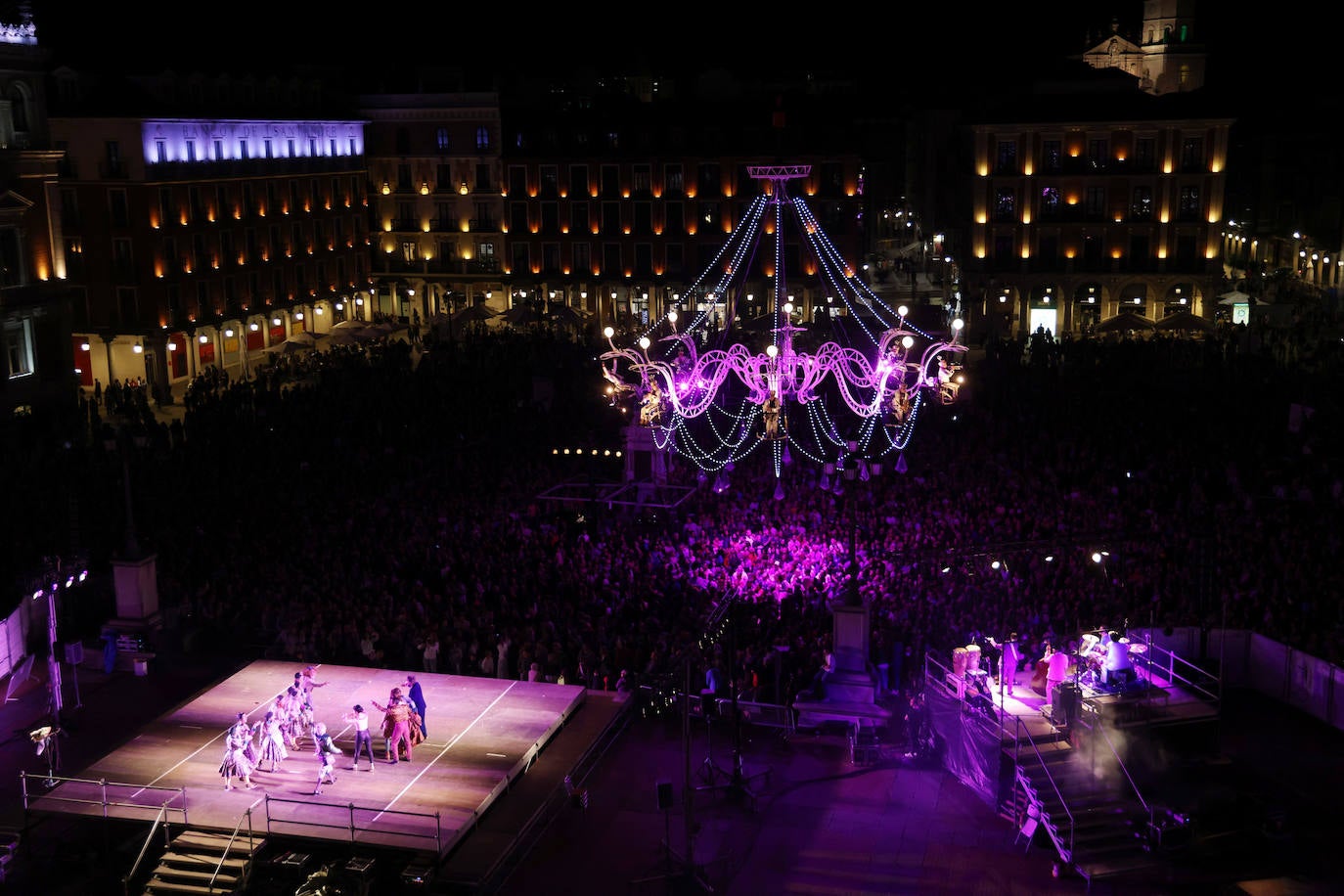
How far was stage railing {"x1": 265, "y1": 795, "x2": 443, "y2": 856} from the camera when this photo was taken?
16.0 m

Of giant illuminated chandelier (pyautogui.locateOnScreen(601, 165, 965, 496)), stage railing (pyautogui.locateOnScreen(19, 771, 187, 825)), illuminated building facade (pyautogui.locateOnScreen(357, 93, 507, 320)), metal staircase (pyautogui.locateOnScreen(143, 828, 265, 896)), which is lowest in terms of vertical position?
metal staircase (pyautogui.locateOnScreen(143, 828, 265, 896))

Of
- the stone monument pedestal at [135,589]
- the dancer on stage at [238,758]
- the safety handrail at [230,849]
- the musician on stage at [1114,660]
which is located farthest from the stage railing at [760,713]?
the stone monument pedestal at [135,589]

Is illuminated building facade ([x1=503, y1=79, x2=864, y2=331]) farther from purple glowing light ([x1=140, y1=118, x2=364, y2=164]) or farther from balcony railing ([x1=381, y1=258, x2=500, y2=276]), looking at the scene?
purple glowing light ([x1=140, y1=118, x2=364, y2=164])

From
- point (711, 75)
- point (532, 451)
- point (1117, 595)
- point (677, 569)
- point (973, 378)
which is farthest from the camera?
point (711, 75)

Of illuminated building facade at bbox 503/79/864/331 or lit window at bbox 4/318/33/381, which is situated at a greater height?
illuminated building facade at bbox 503/79/864/331

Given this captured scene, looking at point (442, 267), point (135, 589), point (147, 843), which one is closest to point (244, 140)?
point (442, 267)

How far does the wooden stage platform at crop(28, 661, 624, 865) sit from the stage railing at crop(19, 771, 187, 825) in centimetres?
2

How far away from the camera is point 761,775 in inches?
724

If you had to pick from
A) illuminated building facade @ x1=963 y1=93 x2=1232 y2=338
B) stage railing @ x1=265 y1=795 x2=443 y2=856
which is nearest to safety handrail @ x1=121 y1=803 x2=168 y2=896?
stage railing @ x1=265 y1=795 x2=443 y2=856

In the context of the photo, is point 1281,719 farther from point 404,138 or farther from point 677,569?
point 404,138

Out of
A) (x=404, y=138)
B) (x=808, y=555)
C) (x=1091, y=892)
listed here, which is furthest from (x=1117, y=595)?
(x=404, y=138)

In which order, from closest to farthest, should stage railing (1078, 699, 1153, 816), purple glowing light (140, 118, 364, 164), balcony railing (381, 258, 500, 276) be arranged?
stage railing (1078, 699, 1153, 816), purple glowing light (140, 118, 364, 164), balcony railing (381, 258, 500, 276)

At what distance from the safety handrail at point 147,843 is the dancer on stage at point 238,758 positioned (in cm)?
89

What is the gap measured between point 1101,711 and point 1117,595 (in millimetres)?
4246
